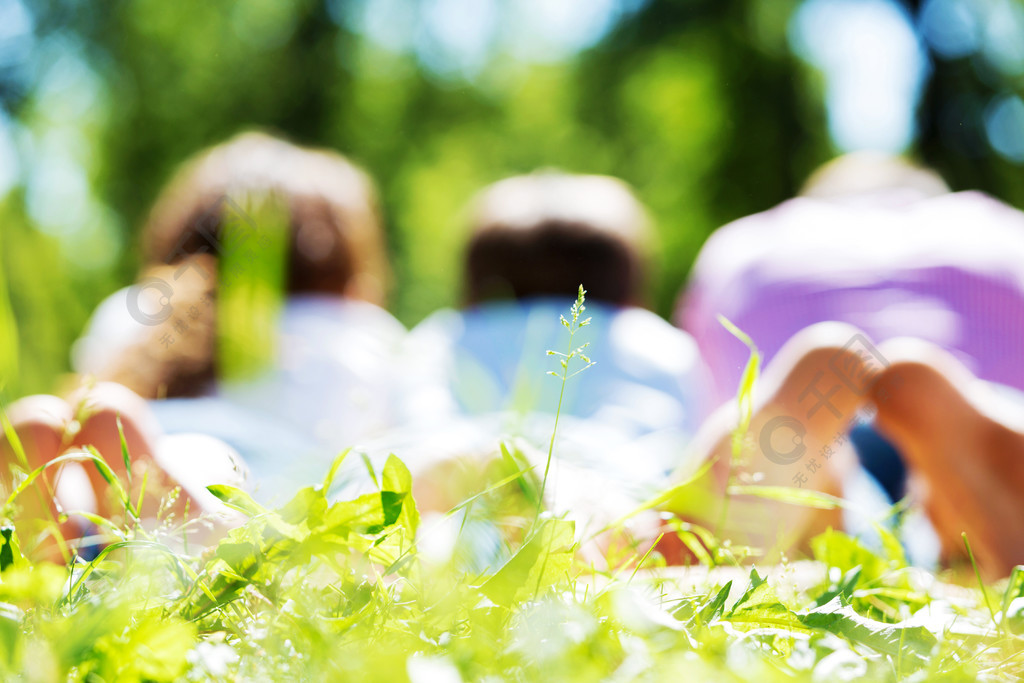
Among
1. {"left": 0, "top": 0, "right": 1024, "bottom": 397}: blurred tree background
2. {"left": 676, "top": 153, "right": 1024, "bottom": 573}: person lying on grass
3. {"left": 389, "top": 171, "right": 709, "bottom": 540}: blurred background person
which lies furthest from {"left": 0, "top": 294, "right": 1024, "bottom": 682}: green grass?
{"left": 0, "top": 0, "right": 1024, "bottom": 397}: blurred tree background

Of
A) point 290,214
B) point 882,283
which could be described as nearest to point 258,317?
point 290,214

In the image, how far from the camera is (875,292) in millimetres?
2012

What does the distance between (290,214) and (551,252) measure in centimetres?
79

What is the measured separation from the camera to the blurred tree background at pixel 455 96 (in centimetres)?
841

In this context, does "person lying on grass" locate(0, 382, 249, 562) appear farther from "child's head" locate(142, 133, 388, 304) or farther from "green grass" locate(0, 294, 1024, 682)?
"child's head" locate(142, 133, 388, 304)

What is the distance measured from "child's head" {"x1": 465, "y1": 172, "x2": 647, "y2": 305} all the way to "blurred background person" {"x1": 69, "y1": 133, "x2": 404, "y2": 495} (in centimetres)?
41

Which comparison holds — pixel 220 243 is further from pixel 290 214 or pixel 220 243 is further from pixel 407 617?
pixel 407 617

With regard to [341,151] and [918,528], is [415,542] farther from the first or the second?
[341,151]

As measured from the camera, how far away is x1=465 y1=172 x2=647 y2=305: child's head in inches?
95.8

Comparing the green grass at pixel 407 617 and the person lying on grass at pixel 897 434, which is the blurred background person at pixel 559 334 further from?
the green grass at pixel 407 617

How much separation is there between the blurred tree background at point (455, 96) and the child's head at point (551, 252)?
5360 mm

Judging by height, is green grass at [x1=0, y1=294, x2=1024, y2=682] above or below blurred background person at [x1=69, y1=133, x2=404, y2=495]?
above

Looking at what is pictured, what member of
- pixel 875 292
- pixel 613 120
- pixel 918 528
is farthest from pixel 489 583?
pixel 613 120

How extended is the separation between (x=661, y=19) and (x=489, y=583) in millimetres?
9356
